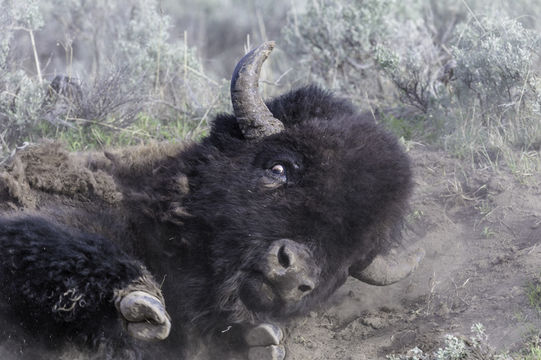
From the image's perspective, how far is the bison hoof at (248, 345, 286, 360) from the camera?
13.7 ft

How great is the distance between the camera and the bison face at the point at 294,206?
3910 millimetres

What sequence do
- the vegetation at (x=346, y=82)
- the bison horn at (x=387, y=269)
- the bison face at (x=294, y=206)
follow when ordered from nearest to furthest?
the bison face at (x=294, y=206)
the bison horn at (x=387, y=269)
the vegetation at (x=346, y=82)

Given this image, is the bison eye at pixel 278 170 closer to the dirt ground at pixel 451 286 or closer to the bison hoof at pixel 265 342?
the bison hoof at pixel 265 342

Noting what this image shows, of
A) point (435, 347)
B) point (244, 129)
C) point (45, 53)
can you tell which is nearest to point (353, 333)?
point (435, 347)

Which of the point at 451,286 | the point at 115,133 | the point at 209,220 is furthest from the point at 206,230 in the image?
the point at 115,133

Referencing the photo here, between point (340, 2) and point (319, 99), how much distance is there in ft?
16.8

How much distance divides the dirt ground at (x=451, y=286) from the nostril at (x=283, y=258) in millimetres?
944

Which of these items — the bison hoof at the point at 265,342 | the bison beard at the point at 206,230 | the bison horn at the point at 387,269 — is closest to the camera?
Answer: the bison beard at the point at 206,230

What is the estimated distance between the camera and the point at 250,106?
14.4 ft

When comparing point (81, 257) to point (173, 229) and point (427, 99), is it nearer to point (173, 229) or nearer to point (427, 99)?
point (173, 229)

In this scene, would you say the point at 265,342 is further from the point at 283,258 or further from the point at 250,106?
the point at 250,106

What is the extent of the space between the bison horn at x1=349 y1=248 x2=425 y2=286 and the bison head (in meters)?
0.09

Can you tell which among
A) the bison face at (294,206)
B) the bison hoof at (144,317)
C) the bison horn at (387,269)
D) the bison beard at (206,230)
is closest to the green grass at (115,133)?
the bison beard at (206,230)

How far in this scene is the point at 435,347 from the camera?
4.19m
